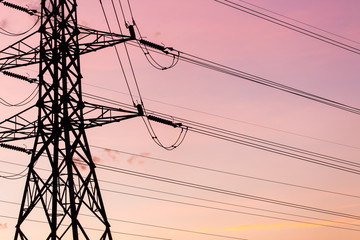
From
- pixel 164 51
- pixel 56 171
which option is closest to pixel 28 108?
pixel 56 171

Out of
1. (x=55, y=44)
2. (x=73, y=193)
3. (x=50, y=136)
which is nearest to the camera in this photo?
(x=73, y=193)

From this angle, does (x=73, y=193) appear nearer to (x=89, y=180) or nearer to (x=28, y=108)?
(x=89, y=180)

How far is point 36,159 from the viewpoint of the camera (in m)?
19.7

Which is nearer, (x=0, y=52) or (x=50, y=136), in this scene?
(x=50, y=136)

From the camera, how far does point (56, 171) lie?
1917cm

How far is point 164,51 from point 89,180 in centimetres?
661

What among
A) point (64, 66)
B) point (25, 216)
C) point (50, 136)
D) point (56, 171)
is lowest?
point (25, 216)

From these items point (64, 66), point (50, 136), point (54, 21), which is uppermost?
point (54, 21)

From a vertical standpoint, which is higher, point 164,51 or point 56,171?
point 164,51

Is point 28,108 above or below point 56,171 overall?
above

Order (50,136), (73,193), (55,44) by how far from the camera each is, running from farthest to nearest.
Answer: (55,44) < (50,136) < (73,193)

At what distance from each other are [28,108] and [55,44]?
2.79 metres

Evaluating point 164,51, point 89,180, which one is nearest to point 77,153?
point 89,180

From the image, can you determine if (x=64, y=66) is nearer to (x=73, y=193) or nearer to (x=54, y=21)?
(x=54, y=21)
